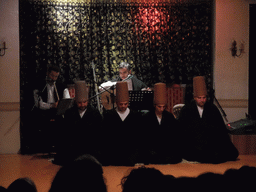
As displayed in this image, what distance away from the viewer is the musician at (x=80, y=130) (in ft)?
20.1

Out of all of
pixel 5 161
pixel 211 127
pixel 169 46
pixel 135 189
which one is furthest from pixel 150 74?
pixel 135 189

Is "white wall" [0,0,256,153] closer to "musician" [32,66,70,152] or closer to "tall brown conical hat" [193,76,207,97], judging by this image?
"tall brown conical hat" [193,76,207,97]

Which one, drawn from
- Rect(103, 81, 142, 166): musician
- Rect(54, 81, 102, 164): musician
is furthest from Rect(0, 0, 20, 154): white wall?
Rect(103, 81, 142, 166): musician

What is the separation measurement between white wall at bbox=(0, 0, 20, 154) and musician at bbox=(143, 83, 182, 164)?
2756 mm

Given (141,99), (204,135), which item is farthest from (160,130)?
(204,135)

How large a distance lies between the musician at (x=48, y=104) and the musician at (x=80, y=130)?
0.79m

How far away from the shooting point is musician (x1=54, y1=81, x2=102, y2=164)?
612 centimetres

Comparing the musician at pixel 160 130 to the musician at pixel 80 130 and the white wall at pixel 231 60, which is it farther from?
the white wall at pixel 231 60

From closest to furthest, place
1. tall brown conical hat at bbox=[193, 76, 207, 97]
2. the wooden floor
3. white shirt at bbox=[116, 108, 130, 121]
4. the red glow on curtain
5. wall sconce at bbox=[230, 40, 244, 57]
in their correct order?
1. the wooden floor
2. white shirt at bbox=[116, 108, 130, 121]
3. tall brown conical hat at bbox=[193, 76, 207, 97]
4. wall sconce at bbox=[230, 40, 244, 57]
5. the red glow on curtain

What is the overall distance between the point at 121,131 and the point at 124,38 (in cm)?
250

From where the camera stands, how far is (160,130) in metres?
6.36

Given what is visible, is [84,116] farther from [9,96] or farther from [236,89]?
[236,89]

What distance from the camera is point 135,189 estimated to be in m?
1.74

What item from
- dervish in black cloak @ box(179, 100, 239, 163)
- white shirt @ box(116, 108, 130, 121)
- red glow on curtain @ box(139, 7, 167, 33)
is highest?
red glow on curtain @ box(139, 7, 167, 33)
